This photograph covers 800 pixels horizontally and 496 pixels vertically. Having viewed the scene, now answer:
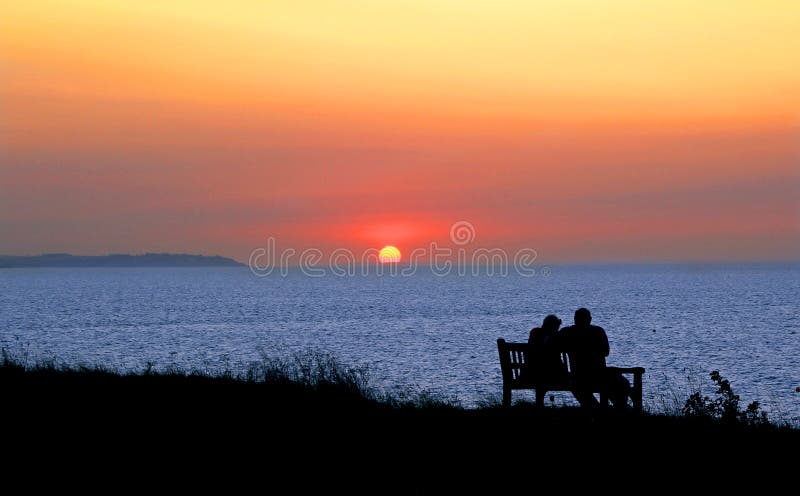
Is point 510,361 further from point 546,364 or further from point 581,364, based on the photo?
point 581,364

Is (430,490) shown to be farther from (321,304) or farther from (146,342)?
(321,304)

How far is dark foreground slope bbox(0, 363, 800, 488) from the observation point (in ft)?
30.2

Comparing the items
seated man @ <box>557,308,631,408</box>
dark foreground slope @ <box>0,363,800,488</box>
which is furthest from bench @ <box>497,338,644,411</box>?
dark foreground slope @ <box>0,363,800,488</box>

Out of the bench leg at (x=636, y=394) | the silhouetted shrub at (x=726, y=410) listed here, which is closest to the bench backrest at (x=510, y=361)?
the bench leg at (x=636, y=394)

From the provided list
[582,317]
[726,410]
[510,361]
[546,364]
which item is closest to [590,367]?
[546,364]

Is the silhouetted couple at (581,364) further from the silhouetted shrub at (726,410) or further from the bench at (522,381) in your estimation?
the silhouetted shrub at (726,410)

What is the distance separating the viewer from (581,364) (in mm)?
12484

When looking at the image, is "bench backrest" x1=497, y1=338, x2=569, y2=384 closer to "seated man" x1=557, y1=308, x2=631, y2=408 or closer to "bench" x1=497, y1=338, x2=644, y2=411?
"bench" x1=497, y1=338, x2=644, y2=411

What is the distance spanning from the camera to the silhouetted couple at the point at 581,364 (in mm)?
12344

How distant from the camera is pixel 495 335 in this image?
2827 inches

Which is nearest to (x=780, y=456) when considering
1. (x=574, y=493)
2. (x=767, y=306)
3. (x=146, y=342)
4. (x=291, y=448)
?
(x=574, y=493)

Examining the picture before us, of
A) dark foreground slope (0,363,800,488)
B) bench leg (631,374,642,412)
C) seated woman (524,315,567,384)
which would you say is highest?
seated woman (524,315,567,384)

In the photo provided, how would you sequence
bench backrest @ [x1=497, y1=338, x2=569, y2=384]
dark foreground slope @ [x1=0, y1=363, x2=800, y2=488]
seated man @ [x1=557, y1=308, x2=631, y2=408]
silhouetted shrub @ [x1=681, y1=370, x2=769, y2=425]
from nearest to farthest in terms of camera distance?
dark foreground slope @ [x1=0, y1=363, x2=800, y2=488]
silhouetted shrub @ [x1=681, y1=370, x2=769, y2=425]
seated man @ [x1=557, y1=308, x2=631, y2=408]
bench backrest @ [x1=497, y1=338, x2=569, y2=384]

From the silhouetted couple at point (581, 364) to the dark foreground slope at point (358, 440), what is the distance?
358mm
